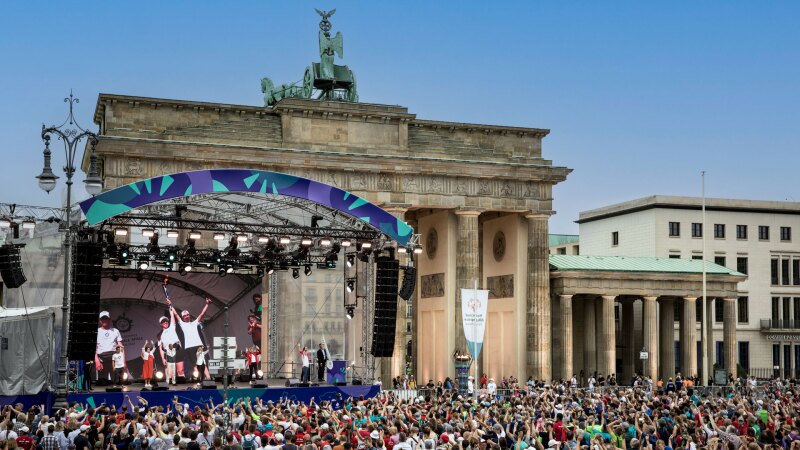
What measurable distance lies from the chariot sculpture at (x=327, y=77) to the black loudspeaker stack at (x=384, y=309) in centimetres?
2125

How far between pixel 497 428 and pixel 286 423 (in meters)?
4.42

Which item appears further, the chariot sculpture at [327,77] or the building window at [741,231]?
the building window at [741,231]

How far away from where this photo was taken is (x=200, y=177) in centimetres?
3247

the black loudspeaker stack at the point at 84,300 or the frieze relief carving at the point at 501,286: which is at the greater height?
the frieze relief carving at the point at 501,286

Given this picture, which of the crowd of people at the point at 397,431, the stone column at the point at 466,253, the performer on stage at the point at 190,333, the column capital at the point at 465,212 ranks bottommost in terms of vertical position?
the crowd of people at the point at 397,431

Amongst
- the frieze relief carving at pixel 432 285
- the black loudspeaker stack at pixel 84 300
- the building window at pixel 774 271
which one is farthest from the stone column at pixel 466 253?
the building window at pixel 774 271

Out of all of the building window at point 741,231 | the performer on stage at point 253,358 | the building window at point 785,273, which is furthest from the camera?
the building window at point 785,273

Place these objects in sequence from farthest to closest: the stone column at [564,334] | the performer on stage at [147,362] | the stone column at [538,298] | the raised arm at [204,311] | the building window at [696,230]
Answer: the building window at [696,230] < the stone column at [564,334] < the stone column at [538,298] < the raised arm at [204,311] < the performer on stage at [147,362]

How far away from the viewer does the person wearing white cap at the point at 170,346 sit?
1738 inches

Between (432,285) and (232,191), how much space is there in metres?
28.8

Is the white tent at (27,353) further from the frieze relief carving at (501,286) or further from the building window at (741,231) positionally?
the building window at (741,231)

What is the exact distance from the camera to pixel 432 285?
60.7m

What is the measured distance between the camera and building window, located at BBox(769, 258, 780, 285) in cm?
7975

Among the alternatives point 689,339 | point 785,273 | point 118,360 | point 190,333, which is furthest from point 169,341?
point 785,273
